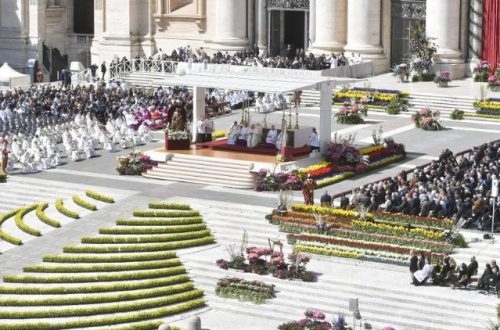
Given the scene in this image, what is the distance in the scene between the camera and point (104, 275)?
5356cm

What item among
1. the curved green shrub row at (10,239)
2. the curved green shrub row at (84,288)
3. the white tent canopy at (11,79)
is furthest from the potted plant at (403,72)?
the curved green shrub row at (84,288)

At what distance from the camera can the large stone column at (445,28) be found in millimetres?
89500

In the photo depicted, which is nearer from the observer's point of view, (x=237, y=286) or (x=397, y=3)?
(x=237, y=286)

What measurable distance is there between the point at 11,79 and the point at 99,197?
33819 mm

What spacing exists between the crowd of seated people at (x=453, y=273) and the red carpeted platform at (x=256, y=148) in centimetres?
1695

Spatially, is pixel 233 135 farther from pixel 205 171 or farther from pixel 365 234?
pixel 365 234

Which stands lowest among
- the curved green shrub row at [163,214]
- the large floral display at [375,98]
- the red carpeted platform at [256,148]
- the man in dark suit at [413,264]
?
the man in dark suit at [413,264]

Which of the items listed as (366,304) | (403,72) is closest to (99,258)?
(366,304)

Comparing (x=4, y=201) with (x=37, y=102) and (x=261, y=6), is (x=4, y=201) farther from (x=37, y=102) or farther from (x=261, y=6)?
(x=261, y=6)

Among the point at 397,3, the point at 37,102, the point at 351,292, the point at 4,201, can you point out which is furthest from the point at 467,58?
the point at 351,292

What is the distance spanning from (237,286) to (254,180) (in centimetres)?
1407

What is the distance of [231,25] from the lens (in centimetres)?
9762

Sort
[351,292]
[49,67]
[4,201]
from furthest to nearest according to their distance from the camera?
1. [49,67]
2. [4,201]
3. [351,292]

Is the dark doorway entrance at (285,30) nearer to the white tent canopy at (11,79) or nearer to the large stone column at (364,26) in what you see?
the large stone column at (364,26)
